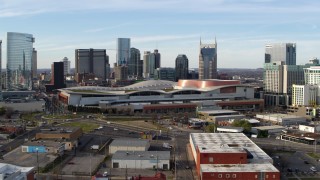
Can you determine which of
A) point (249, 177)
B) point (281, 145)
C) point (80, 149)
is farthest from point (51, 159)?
point (281, 145)

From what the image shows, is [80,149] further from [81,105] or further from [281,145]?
[81,105]

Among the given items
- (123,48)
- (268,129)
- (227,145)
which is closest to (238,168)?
(227,145)

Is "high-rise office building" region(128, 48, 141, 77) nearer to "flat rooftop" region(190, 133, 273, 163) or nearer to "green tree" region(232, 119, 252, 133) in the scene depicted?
"green tree" region(232, 119, 252, 133)

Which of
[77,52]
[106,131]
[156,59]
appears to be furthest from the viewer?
[156,59]

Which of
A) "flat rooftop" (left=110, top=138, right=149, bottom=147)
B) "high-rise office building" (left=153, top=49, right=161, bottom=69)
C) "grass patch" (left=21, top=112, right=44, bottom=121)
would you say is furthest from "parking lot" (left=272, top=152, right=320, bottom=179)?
"high-rise office building" (left=153, top=49, right=161, bottom=69)

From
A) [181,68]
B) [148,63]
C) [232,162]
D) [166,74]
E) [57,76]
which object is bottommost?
[232,162]

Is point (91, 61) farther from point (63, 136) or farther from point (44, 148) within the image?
point (44, 148)

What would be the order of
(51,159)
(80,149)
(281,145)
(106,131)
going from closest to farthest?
1. (51,159)
2. (80,149)
3. (281,145)
4. (106,131)
